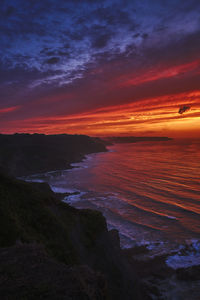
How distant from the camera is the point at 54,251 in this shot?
1079 cm

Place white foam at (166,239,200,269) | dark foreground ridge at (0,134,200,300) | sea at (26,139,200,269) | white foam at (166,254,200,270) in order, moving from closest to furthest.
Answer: dark foreground ridge at (0,134,200,300) → white foam at (166,254,200,270) → white foam at (166,239,200,269) → sea at (26,139,200,269)

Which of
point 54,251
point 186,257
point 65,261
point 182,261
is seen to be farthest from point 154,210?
point 54,251

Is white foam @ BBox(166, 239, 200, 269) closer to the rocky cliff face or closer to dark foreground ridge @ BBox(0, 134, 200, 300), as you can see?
dark foreground ridge @ BBox(0, 134, 200, 300)

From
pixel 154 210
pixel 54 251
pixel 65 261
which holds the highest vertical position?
pixel 54 251

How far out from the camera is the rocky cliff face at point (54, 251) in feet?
19.4

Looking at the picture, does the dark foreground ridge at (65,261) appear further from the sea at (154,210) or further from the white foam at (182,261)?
the sea at (154,210)

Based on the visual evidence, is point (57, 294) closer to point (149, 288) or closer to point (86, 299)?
point (86, 299)

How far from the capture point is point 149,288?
14.7m

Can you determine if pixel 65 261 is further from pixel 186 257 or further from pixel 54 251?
pixel 186 257

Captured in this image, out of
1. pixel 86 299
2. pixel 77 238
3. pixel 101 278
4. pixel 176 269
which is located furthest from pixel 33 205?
pixel 176 269

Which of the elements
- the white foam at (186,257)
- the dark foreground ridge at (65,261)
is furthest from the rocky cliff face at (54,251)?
the white foam at (186,257)

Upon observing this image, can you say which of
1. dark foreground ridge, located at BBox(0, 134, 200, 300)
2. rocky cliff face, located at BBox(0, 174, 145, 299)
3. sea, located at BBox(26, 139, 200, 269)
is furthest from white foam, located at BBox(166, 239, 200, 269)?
rocky cliff face, located at BBox(0, 174, 145, 299)

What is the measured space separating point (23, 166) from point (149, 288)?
7523 cm

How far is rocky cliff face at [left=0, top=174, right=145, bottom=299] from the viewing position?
233 inches
